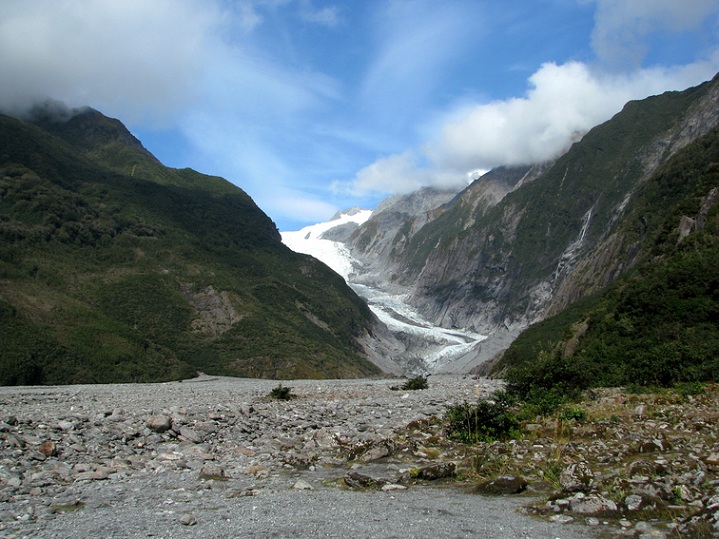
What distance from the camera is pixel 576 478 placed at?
9672 millimetres

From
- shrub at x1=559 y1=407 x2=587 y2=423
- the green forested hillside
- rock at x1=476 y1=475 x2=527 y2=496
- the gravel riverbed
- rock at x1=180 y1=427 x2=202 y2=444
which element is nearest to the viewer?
the gravel riverbed

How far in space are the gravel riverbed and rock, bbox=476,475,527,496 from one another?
227 millimetres

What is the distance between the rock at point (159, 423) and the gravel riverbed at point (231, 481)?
40mm

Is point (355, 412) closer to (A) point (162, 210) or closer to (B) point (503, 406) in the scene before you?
(B) point (503, 406)

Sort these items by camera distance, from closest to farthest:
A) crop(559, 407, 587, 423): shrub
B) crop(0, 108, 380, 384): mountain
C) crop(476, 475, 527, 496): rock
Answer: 1. crop(476, 475, 527, 496): rock
2. crop(559, 407, 587, 423): shrub
3. crop(0, 108, 380, 384): mountain

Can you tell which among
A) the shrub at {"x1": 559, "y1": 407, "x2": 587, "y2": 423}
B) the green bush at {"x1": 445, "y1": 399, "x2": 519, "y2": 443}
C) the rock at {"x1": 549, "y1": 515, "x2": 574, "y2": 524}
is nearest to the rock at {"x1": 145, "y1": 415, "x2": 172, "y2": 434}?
the green bush at {"x1": 445, "y1": 399, "x2": 519, "y2": 443}

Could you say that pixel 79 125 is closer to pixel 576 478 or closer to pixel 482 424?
pixel 482 424

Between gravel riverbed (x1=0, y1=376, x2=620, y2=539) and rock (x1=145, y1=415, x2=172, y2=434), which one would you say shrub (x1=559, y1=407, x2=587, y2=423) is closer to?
gravel riverbed (x1=0, y1=376, x2=620, y2=539)

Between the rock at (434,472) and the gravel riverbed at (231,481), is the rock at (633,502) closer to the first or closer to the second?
Answer: the gravel riverbed at (231,481)

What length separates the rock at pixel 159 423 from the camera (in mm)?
15390

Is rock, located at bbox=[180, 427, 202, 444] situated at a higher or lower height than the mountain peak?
lower

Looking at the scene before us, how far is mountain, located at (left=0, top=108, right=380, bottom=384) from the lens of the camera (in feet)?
203

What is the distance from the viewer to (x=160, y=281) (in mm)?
89812

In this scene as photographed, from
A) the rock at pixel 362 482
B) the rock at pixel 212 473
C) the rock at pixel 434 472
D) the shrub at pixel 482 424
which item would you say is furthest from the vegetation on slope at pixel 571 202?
the rock at pixel 212 473
